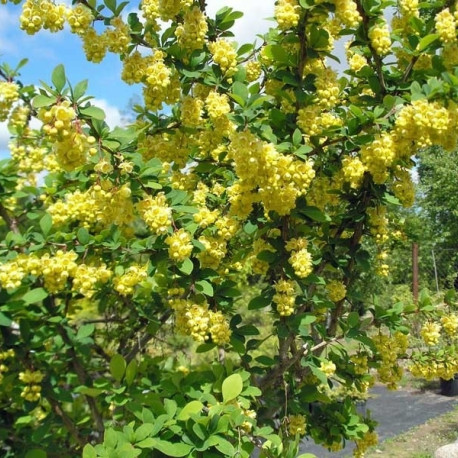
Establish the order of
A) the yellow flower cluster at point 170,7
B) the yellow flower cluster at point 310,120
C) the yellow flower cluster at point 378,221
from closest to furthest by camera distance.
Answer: the yellow flower cluster at point 310,120
the yellow flower cluster at point 170,7
the yellow flower cluster at point 378,221

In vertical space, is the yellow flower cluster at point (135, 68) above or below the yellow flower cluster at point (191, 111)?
above

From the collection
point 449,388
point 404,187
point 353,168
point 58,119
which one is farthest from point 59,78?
point 449,388

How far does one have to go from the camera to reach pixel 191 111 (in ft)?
7.69

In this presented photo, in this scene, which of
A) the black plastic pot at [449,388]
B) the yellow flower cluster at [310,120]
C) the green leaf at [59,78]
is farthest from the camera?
the black plastic pot at [449,388]

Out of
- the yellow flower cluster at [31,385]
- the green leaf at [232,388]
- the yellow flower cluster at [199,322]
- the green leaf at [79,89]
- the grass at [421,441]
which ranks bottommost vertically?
the grass at [421,441]

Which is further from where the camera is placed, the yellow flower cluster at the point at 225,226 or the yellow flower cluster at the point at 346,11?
the yellow flower cluster at the point at 225,226

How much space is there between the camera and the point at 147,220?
2.04 metres

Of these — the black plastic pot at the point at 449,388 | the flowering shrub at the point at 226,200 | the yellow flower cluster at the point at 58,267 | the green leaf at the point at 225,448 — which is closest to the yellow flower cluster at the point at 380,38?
the flowering shrub at the point at 226,200

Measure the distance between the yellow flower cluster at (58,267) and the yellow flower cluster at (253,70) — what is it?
119cm

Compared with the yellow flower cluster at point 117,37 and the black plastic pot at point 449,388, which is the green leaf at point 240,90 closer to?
the yellow flower cluster at point 117,37

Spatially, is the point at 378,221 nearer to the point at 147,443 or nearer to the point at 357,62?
the point at 357,62

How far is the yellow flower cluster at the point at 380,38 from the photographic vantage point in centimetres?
213

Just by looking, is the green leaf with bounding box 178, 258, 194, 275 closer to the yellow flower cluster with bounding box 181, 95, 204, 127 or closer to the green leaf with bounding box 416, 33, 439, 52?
the yellow flower cluster with bounding box 181, 95, 204, 127

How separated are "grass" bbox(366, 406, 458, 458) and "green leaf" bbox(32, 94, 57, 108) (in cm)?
566
